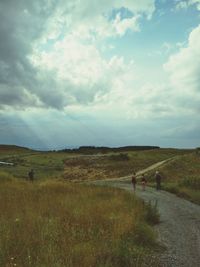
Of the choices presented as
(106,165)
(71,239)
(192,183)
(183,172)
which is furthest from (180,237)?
(106,165)

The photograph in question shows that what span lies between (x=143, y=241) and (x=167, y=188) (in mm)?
31256

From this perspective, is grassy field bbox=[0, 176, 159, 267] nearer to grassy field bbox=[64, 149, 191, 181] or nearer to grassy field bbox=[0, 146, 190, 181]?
grassy field bbox=[0, 146, 190, 181]

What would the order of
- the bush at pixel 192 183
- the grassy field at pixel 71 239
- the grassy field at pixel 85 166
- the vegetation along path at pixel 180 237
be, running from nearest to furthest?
1. the grassy field at pixel 71 239
2. the vegetation along path at pixel 180 237
3. the bush at pixel 192 183
4. the grassy field at pixel 85 166

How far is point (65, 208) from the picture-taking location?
20.2m

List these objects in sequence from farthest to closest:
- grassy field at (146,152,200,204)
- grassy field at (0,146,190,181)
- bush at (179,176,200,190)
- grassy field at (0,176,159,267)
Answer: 1. grassy field at (0,146,190,181)
2. grassy field at (146,152,200,204)
3. bush at (179,176,200,190)
4. grassy field at (0,176,159,267)

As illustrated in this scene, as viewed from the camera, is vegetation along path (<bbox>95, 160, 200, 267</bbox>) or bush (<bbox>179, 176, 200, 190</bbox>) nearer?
vegetation along path (<bbox>95, 160, 200, 267</bbox>)

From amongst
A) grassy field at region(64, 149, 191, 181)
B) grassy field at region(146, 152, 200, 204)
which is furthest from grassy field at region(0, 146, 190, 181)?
grassy field at region(146, 152, 200, 204)

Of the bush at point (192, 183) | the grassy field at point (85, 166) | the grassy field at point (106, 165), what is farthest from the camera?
the grassy field at point (106, 165)

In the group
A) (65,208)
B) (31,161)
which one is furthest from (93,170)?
(65,208)

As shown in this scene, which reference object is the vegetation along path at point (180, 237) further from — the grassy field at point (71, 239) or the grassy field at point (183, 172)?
the grassy field at point (183, 172)

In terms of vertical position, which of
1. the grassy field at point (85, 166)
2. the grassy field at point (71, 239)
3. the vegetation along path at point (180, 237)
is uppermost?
the grassy field at point (85, 166)

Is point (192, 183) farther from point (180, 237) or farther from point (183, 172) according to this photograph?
point (180, 237)

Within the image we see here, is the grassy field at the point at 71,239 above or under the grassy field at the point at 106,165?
under

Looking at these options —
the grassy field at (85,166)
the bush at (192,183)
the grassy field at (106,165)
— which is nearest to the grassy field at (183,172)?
the bush at (192,183)
